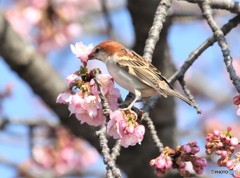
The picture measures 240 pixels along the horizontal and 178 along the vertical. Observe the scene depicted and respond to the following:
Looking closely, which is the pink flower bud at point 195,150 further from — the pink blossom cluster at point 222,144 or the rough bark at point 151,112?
the rough bark at point 151,112

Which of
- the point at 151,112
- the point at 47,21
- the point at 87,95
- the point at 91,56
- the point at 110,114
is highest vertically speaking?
the point at 47,21

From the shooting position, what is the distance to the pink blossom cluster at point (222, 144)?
1.85 m

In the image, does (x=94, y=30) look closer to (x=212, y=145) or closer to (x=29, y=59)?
(x=29, y=59)

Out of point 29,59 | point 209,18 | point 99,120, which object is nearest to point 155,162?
point 99,120

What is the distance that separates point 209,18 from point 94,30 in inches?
142

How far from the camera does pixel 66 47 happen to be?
18.9 feet

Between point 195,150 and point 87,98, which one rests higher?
point 87,98

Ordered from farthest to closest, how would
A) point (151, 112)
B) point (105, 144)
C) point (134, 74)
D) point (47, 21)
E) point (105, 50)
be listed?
point (47, 21), point (151, 112), point (105, 50), point (134, 74), point (105, 144)

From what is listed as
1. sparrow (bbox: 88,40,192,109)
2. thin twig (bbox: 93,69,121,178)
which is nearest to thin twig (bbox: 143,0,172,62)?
sparrow (bbox: 88,40,192,109)

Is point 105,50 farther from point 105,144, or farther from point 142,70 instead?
point 105,144

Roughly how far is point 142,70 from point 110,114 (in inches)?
13.5

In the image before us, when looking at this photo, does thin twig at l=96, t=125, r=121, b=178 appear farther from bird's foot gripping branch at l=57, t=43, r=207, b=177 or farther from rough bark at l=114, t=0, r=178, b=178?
rough bark at l=114, t=0, r=178, b=178

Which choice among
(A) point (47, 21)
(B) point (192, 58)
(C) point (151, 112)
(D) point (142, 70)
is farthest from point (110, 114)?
(A) point (47, 21)

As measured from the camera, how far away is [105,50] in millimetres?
2264
